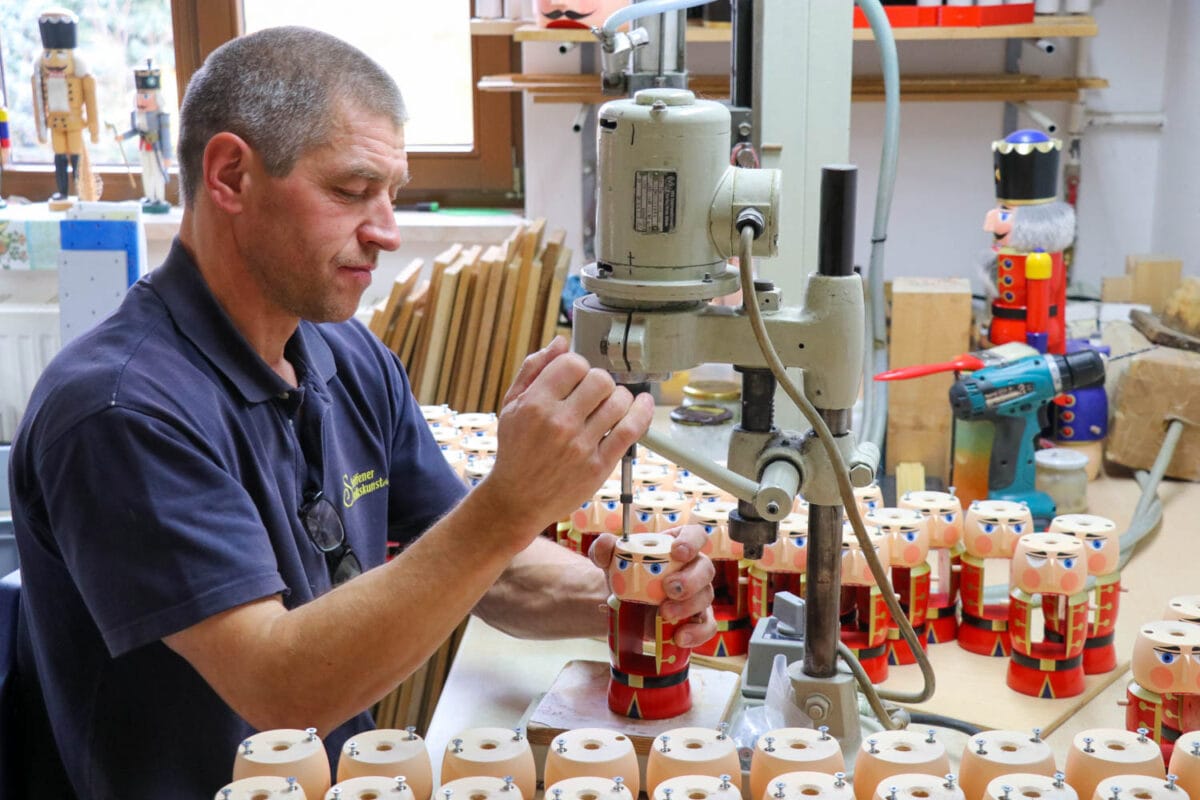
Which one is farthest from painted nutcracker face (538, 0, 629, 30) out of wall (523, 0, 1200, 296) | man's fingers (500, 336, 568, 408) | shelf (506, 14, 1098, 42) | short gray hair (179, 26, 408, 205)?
man's fingers (500, 336, 568, 408)

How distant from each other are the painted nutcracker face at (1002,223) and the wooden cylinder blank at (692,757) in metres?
1.73

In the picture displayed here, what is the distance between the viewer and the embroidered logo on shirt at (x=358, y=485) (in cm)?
168

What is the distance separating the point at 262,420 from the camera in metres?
1.53

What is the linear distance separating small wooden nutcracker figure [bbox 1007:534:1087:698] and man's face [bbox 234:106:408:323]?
85cm

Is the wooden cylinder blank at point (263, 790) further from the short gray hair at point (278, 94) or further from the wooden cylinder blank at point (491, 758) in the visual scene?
the short gray hair at point (278, 94)

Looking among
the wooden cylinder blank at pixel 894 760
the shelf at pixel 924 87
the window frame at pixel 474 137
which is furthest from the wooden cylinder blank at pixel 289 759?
the window frame at pixel 474 137

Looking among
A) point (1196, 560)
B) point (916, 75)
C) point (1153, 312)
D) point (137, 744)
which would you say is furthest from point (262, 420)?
point (916, 75)

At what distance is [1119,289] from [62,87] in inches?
119

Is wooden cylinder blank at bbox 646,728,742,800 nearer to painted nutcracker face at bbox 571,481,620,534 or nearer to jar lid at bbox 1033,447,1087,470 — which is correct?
painted nutcracker face at bbox 571,481,620,534

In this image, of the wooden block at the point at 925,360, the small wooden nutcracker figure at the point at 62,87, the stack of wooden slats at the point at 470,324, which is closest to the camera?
the wooden block at the point at 925,360

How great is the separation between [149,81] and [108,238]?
1563 millimetres

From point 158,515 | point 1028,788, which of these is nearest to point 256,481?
point 158,515

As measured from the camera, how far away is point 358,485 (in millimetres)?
1707

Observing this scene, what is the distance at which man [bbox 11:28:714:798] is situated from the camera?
1.29 meters
